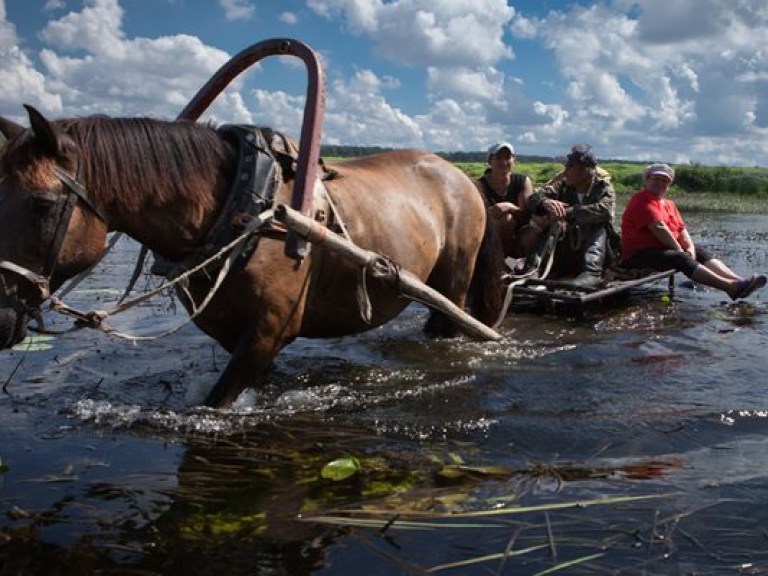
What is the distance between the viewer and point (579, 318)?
23.9ft

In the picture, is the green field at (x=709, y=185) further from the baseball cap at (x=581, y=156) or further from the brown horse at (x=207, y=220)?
the brown horse at (x=207, y=220)

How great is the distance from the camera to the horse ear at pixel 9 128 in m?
3.09

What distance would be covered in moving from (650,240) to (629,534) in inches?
232

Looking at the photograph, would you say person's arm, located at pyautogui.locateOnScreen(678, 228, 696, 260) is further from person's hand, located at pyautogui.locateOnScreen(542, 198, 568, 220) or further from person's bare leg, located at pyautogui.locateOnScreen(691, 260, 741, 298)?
person's hand, located at pyautogui.locateOnScreen(542, 198, 568, 220)

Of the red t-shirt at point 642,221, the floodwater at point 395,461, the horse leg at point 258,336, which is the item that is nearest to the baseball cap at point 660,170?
the red t-shirt at point 642,221

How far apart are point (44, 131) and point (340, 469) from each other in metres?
1.81

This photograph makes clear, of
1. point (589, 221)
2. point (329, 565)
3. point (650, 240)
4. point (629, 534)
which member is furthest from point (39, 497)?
point (650, 240)

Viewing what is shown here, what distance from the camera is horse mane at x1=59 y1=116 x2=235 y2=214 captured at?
10.5ft

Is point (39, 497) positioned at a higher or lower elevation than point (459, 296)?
lower

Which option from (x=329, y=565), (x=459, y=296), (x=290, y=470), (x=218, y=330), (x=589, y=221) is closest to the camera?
(x=329, y=565)

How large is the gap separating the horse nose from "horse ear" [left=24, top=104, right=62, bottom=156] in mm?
661

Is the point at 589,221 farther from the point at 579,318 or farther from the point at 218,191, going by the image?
the point at 218,191

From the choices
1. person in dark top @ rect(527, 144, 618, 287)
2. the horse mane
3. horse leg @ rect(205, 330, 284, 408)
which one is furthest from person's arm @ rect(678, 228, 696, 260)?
the horse mane

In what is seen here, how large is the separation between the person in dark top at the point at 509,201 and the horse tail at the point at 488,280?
1898 millimetres
